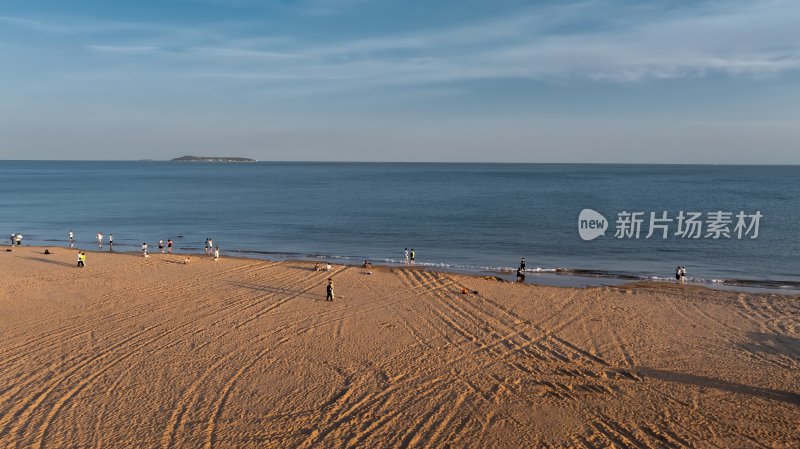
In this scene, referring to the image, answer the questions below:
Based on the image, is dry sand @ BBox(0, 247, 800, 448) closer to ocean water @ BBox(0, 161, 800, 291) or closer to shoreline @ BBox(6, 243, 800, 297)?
shoreline @ BBox(6, 243, 800, 297)

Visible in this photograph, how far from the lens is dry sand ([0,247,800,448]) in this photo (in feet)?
40.9

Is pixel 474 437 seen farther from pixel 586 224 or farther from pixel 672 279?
pixel 586 224

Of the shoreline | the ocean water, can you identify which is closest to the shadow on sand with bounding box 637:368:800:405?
the shoreline

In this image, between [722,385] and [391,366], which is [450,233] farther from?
[722,385]

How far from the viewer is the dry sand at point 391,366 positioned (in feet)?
40.9

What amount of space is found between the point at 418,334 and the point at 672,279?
19.1 meters

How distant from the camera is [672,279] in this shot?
30.7 meters

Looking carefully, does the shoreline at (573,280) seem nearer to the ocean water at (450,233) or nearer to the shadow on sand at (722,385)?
the ocean water at (450,233)

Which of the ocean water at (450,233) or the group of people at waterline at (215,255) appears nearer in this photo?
the group of people at waterline at (215,255)

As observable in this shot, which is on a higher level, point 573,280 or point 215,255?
point 215,255

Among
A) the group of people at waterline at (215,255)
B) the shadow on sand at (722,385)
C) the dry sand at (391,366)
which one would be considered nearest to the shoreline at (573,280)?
the group of people at waterline at (215,255)

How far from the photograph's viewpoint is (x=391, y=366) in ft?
53.3

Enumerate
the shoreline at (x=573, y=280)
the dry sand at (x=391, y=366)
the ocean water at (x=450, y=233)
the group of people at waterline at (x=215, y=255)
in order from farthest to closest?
the ocean water at (x=450, y=233) < the group of people at waterline at (x=215, y=255) < the shoreline at (x=573, y=280) < the dry sand at (x=391, y=366)

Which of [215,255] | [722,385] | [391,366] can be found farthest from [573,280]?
[215,255]
